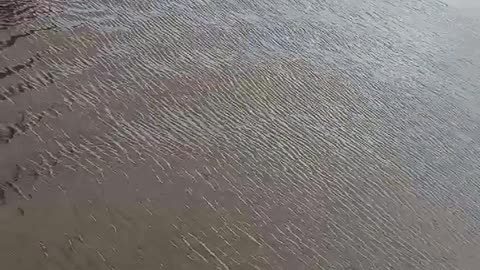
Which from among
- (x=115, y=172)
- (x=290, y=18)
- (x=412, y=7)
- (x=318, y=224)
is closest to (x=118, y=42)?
(x=115, y=172)

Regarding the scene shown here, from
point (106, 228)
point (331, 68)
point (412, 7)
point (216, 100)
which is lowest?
point (106, 228)

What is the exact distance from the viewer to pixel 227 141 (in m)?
5.91

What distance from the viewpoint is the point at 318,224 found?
521cm

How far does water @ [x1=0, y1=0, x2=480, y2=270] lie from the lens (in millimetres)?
4641

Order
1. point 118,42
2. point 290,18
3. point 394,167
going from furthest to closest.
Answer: point 290,18 < point 118,42 < point 394,167

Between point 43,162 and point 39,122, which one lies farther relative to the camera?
point 39,122

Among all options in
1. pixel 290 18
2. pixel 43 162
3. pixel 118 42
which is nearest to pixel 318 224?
pixel 43 162

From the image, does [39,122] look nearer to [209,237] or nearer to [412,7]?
[209,237]

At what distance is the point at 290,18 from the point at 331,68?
1.33 meters

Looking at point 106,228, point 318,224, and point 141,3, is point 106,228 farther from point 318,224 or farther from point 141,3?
point 141,3

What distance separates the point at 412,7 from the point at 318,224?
604cm

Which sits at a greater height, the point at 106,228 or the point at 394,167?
the point at 394,167

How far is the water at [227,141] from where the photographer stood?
464 centimetres

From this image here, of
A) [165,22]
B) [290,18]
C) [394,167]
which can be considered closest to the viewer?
[394,167]
